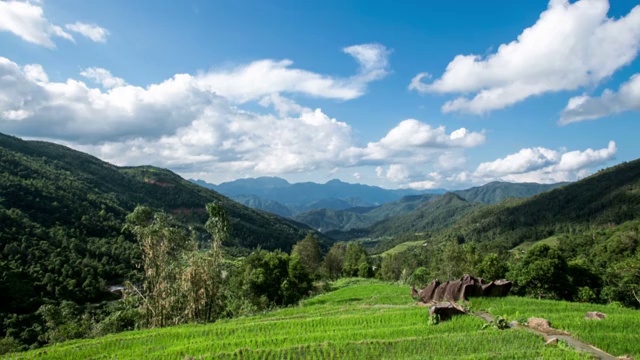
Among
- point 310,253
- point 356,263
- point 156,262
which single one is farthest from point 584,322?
point 356,263

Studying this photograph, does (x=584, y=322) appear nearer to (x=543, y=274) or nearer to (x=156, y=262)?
(x=543, y=274)

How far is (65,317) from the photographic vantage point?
55750 mm

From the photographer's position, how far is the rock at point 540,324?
17.9 m

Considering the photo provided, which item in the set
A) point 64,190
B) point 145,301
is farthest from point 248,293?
point 64,190

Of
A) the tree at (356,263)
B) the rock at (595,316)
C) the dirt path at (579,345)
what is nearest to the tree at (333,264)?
the tree at (356,263)

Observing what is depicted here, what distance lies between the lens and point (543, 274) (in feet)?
156

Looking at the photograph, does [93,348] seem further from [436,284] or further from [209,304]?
[436,284]

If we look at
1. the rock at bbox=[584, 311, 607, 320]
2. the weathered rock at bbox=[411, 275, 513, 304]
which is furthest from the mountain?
the rock at bbox=[584, 311, 607, 320]

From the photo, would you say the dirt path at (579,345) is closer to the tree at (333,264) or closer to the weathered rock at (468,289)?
the weathered rock at (468,289)

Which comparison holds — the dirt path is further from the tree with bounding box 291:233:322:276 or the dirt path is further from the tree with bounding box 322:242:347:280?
the tree with bounding box 322:242:347:280

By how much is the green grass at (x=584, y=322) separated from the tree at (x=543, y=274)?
78.6ft

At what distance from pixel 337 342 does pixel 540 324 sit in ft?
35.6

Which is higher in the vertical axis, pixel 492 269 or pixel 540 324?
pixel 540 324

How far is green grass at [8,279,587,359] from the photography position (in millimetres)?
15727
